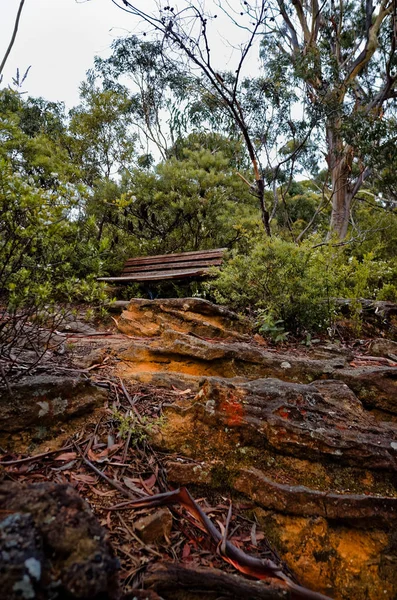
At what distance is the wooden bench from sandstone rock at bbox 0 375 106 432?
11.6 feet

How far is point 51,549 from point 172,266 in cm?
A: 613

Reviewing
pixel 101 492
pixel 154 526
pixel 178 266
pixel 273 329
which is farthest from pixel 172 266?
pixel 154 526

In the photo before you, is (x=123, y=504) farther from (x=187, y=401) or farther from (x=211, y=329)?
(x=211, y=329)

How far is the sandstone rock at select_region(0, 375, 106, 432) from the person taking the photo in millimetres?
1796

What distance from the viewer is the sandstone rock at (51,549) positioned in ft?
2.58

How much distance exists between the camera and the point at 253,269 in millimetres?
4082

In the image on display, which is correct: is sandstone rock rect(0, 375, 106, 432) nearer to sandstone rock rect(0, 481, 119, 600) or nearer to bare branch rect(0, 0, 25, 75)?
sandstone rock rect(0, 481, 119, 600)

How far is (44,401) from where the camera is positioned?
192 cm

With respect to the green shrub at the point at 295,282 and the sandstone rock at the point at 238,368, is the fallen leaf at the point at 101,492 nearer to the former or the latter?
the sandstone rock at the point at 238,368

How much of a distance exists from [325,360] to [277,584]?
2.15 m

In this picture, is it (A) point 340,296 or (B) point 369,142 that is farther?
(B) point 369,142

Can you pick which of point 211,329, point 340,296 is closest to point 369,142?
point 340,296

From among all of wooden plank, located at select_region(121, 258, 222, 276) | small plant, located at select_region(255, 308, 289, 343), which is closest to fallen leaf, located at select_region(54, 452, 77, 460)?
small plant, located at select_region(255, 308, 289, 343)

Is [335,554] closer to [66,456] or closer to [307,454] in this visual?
[307,454]
